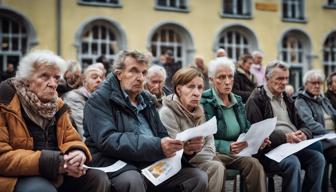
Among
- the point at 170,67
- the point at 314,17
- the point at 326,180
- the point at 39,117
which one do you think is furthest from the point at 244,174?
the point at 314,17

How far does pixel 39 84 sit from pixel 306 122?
3.50 metres

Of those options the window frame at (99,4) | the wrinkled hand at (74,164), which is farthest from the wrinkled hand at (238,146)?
the window frame at (99,4)

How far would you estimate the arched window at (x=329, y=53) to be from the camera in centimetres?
2267

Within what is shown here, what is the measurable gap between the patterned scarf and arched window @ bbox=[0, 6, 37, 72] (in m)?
14.4

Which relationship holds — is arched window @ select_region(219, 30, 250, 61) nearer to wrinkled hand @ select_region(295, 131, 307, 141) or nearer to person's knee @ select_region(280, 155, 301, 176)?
wrinkled hand @ select_region(295, 131, 307, 141)

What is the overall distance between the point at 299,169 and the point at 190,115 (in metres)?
1.30

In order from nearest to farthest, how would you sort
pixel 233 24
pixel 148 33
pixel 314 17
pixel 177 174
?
pixel 177 174 < pixel 148 33 < pixel 233 24 < pixel 314 17

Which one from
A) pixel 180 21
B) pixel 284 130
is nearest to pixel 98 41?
pixel 180 21

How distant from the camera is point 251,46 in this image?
21250 millimetres

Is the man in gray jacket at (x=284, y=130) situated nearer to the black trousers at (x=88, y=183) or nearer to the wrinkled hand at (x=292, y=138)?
the wrinkled hand at (x=292, y=138)

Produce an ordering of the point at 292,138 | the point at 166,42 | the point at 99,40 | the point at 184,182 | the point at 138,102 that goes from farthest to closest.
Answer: the point at 166,42
the point at 99,40
the point at 292,138
the point at 138,102
the point at 184,182

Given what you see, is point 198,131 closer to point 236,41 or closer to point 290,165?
point 290,165

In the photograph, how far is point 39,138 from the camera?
3.68 m

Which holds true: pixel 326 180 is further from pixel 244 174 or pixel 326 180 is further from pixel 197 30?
pixel 197 30
